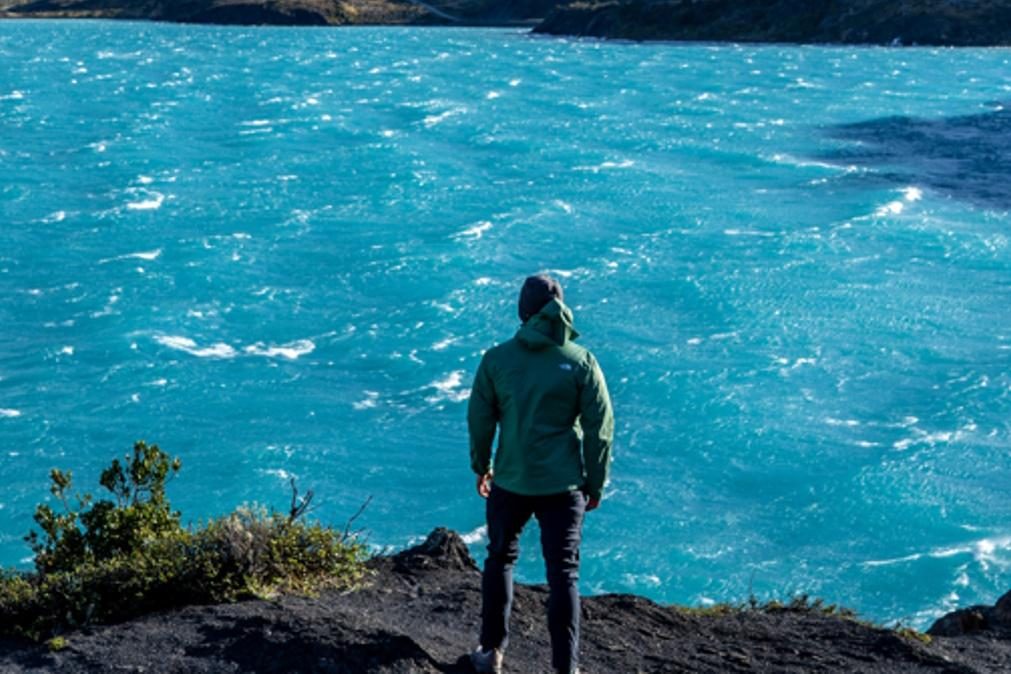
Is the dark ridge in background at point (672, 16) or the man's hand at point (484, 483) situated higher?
the dark ridge in background at point (672, 16)

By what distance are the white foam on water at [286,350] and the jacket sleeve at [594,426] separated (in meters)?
17.1

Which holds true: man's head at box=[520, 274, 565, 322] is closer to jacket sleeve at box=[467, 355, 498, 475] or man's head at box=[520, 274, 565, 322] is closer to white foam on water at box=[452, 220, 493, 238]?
jacket sleeve at box=[467, 355, 498, 475]

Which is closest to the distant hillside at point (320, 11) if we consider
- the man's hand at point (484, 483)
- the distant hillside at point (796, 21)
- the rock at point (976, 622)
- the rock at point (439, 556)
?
the distant hillside at point (796, 21)

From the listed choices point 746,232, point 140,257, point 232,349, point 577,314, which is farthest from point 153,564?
point 746,232

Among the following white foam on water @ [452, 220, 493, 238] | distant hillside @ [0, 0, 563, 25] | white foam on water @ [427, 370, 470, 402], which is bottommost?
white foam on water @ [427, 370, 470, 402]

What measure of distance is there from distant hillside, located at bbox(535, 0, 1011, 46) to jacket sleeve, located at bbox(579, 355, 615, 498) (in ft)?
284

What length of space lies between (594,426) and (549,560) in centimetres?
80

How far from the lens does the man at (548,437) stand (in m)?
7.43

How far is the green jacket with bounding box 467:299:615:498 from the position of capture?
743cm

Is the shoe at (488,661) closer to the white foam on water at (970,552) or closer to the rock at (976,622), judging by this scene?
the rock at (976,622)

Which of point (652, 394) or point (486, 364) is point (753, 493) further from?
point (486, 364)

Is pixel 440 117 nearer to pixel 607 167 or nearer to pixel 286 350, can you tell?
pixel 607 167

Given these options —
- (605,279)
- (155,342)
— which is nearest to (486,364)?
(155,342)

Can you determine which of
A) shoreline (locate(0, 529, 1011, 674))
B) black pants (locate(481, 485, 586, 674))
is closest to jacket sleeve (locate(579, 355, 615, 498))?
black pants (locate(481, 485, 586, 674))
